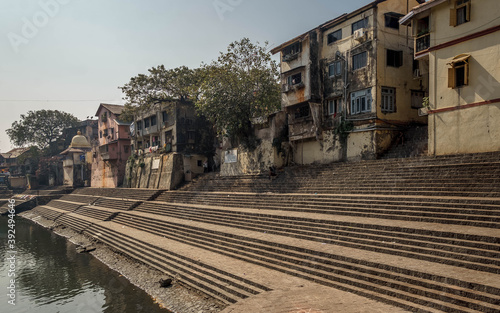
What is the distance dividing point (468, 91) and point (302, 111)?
38.0 feet

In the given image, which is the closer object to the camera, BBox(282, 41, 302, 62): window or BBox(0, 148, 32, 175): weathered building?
BBox(282, 41, 302, 62): window

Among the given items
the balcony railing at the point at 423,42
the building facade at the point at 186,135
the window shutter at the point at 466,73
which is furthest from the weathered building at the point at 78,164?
the window shutter at the point at 466,73

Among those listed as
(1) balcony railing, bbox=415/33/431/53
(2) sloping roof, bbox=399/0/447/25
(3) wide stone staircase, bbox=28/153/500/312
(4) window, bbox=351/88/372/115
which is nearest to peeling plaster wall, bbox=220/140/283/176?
(3) wide stone staircase, bbox=28/153/500/312

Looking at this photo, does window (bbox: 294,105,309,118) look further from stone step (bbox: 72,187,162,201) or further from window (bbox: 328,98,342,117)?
stone step (bbox: 72,187,162,201)

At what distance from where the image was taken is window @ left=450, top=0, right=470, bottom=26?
45.9ft

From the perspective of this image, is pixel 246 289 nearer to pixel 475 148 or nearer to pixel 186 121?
pixel 475 148

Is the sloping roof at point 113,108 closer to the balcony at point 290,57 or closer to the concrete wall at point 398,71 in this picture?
the balcony at point 290,57

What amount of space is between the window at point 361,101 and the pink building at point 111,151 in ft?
102

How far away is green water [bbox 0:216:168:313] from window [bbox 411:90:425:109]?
17576 millimetres

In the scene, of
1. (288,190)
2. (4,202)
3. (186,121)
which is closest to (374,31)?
(288,190)

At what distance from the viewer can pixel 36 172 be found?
56.9 m

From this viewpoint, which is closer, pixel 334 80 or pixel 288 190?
pixel 288 190

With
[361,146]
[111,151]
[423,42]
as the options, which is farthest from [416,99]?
[111,151]

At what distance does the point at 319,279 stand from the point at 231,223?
25.6 ft
